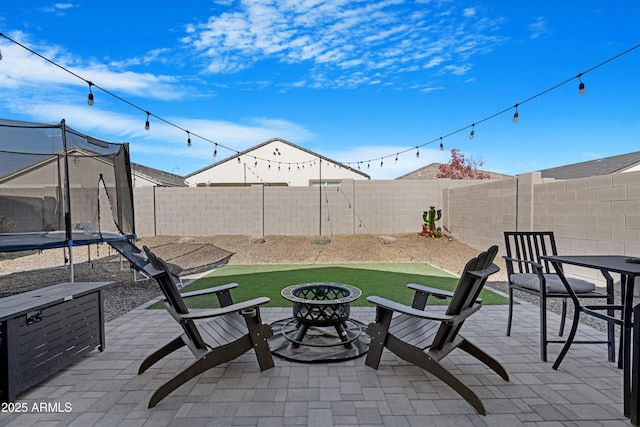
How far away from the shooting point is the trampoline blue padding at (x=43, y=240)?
446cm

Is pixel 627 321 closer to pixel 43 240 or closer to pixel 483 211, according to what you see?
pixel 483 211

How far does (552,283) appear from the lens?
9.09 feet

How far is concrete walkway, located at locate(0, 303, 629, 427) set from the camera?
1834 millimetres

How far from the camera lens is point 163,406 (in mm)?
1980

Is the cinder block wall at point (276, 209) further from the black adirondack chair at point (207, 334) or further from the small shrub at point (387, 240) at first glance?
the black adirondack chair at point (207, 334)

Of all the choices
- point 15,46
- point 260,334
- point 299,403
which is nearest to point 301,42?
point 15,46

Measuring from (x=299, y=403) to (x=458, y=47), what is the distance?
778 cm

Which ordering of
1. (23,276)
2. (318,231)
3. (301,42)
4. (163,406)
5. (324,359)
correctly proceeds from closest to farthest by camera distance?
(163,406), (324,359), (23,276), (301,42), (318,231)

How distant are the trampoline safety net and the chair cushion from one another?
589 centimetres

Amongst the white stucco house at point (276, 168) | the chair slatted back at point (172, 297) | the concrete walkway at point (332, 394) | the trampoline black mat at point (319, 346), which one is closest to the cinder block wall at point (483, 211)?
Answer: the concrete walkway at point (332, 394)

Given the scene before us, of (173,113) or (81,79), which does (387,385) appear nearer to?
(81,79)

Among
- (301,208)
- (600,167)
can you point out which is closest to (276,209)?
(301,208)

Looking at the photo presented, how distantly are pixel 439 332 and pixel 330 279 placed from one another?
3.83 m

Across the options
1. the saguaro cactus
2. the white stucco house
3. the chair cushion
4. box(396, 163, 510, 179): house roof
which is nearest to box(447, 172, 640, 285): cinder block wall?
the saguaro cactus
